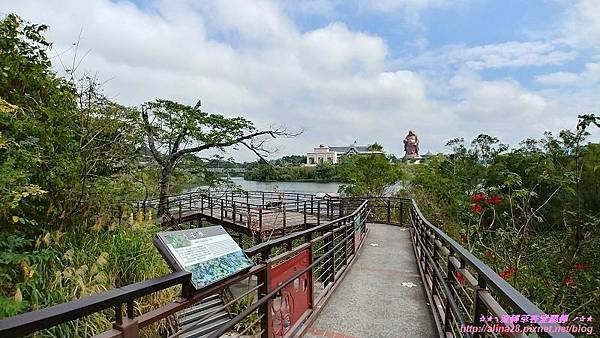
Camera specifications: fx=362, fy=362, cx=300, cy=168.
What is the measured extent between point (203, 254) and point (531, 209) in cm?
652

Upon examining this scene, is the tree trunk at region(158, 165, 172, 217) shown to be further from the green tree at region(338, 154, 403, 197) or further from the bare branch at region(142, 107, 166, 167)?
the green tree at region(338, 154, 403, 197)

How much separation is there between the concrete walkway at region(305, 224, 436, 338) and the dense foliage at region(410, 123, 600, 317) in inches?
57.0

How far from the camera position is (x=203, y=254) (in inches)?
73.3

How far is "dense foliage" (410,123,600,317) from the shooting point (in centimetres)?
583

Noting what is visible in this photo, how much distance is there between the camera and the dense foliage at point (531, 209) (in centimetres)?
583

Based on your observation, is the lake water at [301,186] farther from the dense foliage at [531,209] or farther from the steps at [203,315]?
the steps at [203,315]

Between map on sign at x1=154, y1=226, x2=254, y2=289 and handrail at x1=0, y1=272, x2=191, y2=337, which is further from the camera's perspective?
map on sign at x1=154, y1=226, x2=254, y2=289

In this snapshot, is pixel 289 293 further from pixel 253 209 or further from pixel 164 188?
pixel 164 188

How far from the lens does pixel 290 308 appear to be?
10.3ft

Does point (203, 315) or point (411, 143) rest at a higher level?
point (411, 143)

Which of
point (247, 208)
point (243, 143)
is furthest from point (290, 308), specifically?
point (243, 143)

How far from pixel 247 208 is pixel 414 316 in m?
10.3

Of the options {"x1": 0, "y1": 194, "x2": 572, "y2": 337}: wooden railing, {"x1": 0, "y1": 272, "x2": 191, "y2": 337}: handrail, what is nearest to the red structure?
{"x1": 0, "y1": 194, "x2": 572, "y2": 337}: wooden railing

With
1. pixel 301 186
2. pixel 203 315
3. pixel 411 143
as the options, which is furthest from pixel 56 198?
pixel 411 143
